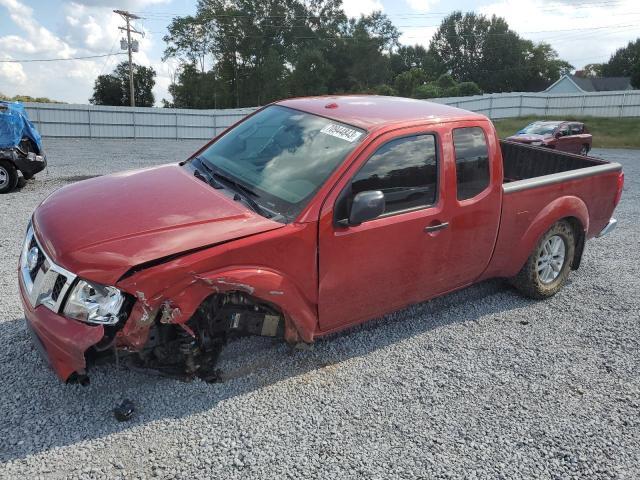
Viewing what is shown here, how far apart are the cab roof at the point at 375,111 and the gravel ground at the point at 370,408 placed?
1711 mm

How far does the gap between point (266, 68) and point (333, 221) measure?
51761 millimetres

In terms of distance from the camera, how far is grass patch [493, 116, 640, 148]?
Result: 2427cm

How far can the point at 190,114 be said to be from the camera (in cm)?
2383

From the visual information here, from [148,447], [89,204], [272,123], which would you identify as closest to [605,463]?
[148,447]

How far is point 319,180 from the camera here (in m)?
3.30

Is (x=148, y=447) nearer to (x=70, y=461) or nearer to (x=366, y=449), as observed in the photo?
(x=70, y=461)

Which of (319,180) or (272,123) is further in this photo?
(272,123)

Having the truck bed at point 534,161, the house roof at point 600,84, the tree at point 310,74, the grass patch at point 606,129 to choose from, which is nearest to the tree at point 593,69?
the house roof at point 600,84

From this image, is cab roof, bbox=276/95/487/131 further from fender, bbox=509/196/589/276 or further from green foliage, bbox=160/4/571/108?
green foliage, bbox=160/4/571/108

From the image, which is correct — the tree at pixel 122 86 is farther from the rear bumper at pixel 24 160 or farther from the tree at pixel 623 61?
the tree at pixel 623 61

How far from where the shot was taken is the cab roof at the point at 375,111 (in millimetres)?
3688

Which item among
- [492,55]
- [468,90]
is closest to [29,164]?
[468,90]

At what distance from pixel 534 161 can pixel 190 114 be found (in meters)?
20.6

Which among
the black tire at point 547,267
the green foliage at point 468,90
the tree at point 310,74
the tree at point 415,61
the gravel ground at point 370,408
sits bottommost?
the gravel ground at point 370,408
